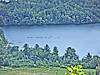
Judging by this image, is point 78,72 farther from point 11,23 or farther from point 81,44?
point 11,23

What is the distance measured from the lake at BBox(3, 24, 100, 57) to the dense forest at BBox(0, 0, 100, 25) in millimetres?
665

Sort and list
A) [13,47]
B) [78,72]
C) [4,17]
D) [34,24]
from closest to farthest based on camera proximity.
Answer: [78,72]
[13,47]
[34,24]
[4,17]

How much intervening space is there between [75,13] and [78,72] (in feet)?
33.3

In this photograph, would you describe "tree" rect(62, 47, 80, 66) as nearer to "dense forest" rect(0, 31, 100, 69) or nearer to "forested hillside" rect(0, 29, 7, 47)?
"dense forest" rect(0, 31, 100, 69)

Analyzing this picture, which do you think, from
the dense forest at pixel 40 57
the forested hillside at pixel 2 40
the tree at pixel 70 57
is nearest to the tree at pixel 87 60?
the dense forest at pixel 40 57

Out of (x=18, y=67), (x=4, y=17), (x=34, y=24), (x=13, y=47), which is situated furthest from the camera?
(x=4, y=17)

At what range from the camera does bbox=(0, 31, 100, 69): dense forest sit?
24.8 ft

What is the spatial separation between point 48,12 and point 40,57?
3816 mm

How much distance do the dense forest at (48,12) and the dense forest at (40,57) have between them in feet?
7.95

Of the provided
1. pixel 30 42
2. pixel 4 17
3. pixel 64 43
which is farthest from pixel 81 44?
pixel 4 17

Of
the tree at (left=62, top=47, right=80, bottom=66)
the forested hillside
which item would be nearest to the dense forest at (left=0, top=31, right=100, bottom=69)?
the tree at (left=62, top=47, right=80, bottom=66)

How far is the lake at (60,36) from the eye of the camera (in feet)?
28.2

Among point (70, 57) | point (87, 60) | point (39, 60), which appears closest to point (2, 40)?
point (39, 60)

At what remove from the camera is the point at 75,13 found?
37.8 ft
